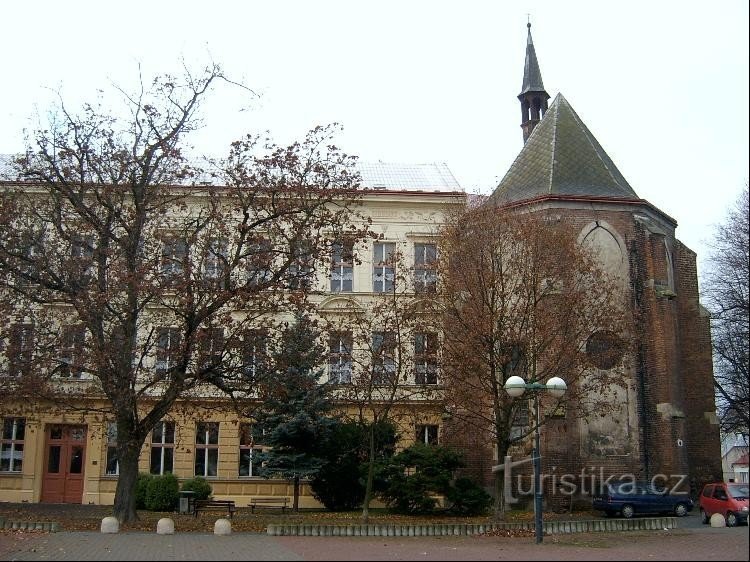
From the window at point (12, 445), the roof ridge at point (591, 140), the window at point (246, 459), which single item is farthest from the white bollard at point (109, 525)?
the roof ridge at point (591, 140)

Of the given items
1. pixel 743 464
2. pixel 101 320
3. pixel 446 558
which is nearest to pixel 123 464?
pixel 101 320

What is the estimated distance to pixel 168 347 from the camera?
70.2 ft

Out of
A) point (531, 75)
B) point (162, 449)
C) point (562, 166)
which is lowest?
point (162, 449)

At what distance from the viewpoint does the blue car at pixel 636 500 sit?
2620cm

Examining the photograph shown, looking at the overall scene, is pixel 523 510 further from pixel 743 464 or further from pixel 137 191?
pixel 743 464

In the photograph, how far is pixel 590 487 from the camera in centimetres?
2719

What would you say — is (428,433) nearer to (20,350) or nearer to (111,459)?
(111,459)

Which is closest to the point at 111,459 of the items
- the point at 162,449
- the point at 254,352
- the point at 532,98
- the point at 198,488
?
the point at 162,449

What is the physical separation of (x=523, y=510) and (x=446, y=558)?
1322cm

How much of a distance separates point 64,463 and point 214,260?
13.4 meters

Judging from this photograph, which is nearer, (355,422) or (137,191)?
(137,191)

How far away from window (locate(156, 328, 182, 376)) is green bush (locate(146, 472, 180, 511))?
25.9ft

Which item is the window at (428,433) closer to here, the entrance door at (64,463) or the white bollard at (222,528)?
the white bollard at (222,528)

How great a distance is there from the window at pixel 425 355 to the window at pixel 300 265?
13.8 ft
